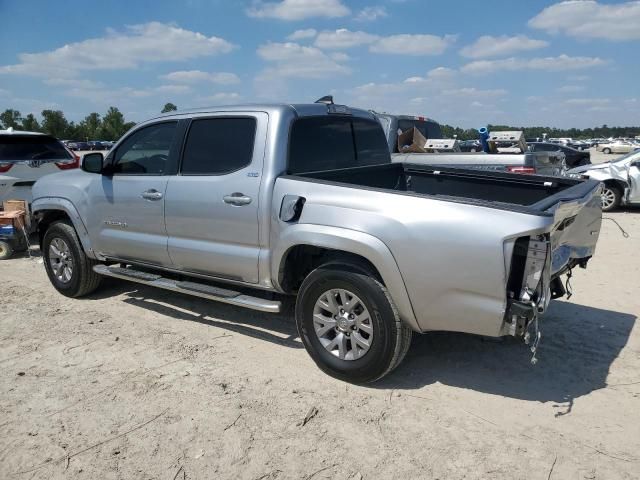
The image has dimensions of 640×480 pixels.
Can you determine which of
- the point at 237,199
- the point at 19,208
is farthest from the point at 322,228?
the point at 19,208

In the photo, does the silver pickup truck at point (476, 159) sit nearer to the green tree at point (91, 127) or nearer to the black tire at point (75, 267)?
the black tire at point (75, 267)

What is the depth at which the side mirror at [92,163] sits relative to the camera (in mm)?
5363

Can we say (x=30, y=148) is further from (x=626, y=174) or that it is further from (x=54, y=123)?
(x=54, y=123)

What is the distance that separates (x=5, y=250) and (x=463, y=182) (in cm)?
679

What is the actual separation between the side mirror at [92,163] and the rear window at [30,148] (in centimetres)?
442

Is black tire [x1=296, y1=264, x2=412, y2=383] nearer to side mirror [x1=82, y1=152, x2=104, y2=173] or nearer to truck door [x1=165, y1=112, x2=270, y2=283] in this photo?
truck door [x1=165, y1=112, x2=270, y2=283]

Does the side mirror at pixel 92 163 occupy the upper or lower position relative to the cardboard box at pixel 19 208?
upper

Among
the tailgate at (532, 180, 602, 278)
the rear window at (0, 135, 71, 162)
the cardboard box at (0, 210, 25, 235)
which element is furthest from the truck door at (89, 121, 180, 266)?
the rear window at (0, 135, 71, 162)

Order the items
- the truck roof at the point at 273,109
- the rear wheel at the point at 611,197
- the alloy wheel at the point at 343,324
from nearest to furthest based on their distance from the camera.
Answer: the alloy wheel at the point at 343,324
the truck roof at the point at 273,109
the rear wheel at the point at 611,197

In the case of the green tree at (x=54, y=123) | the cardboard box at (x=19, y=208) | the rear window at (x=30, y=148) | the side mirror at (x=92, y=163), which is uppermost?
the green tree at (x=54, y=123)

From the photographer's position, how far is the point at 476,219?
321 cm

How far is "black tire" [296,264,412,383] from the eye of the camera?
3.63 m

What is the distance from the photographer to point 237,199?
A: 4312 millimetres

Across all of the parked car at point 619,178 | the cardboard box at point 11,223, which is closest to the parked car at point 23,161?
the cardboard box at point 11,223
